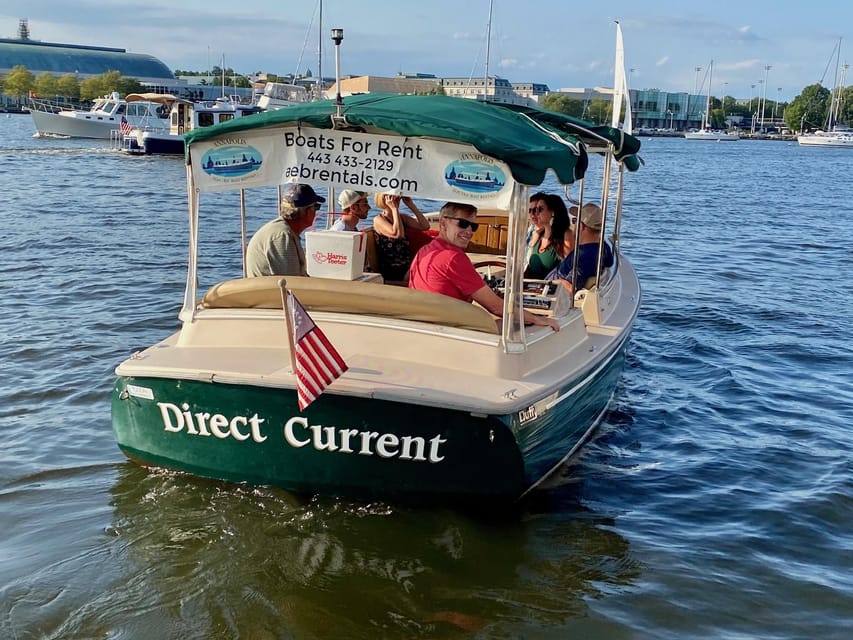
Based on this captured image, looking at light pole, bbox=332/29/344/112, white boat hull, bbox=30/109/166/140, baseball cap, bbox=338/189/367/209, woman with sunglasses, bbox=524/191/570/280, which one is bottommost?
white boat hull, bbox=30/109/166/140

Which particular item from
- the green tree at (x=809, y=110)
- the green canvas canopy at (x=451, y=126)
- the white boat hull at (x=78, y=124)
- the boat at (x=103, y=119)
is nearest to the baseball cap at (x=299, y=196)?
the green canvas canopy at (x=451, y=126)

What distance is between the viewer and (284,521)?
19.7ft

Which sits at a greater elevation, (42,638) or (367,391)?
(367,391)

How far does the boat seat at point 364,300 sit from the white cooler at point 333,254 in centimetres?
14

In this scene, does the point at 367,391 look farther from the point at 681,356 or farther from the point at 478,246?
the point at 681,356

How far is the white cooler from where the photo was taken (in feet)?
20.1

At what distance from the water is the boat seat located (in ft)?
4.16

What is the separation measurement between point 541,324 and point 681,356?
18.3 ft

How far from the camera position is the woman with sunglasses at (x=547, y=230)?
8.34 metres

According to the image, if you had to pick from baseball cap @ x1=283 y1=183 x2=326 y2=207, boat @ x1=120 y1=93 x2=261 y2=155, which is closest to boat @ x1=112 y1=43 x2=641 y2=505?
baseball cap @ x1=283 y1=183 x2=326 y2=207

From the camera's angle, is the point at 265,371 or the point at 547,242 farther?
the point at 547,242

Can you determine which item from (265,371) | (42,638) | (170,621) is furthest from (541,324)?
(42,638)

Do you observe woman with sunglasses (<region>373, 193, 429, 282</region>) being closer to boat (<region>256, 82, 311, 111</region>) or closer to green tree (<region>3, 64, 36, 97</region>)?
boat (<region>256, 82, 311, 111</region>)

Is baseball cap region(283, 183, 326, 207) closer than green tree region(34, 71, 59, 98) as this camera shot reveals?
Yes
